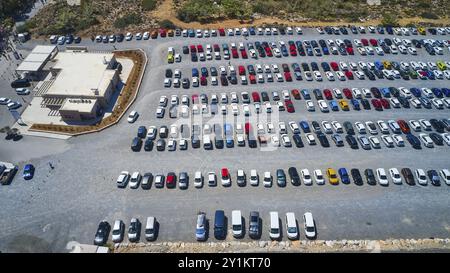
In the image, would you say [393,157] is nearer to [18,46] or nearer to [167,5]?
[167,5]

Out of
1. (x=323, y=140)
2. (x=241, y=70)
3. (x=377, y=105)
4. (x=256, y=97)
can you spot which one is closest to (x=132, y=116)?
(x=256, y=97)

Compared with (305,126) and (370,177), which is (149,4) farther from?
(370,177)

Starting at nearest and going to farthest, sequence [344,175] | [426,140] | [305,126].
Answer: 1. [344,175]
2. [426,140]
3. [305,126]

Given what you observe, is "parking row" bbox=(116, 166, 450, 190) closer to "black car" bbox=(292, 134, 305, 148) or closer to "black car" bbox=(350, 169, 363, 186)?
"black car" bbox=(350, 169, 363, 186)

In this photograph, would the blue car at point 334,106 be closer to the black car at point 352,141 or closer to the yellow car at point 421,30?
the black car at point 352,141

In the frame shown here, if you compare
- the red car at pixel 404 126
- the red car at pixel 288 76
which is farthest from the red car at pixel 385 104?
the red car at pixel 288 76
